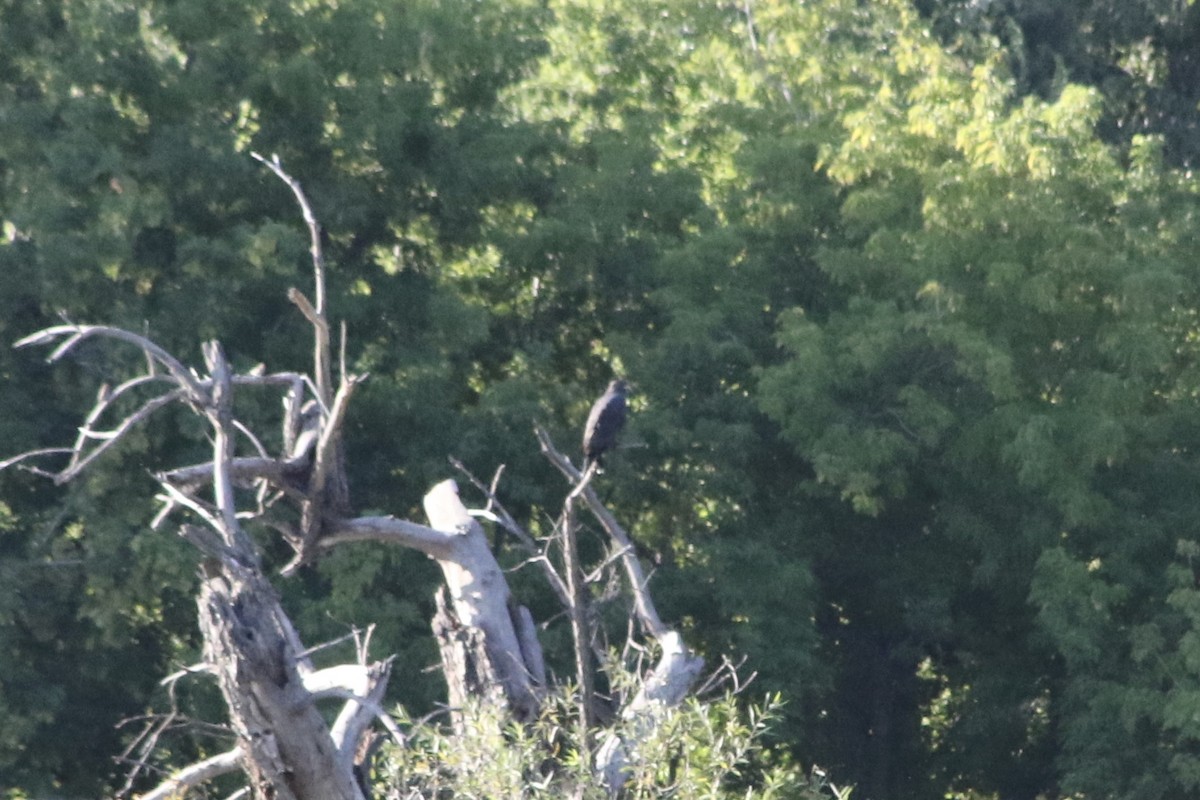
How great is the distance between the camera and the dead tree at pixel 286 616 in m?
4.62

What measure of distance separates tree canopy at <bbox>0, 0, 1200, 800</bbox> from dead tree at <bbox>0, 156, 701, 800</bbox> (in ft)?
13.8

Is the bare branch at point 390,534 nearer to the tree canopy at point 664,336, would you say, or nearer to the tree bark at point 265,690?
the tree bark at point 265,690

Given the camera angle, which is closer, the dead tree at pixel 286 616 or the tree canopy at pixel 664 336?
the dead tree at pixel 286 616

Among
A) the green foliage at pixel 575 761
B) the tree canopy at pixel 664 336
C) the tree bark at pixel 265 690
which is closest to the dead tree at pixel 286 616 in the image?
the tree bark at pixel 265 690

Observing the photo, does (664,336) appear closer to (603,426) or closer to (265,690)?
(603,426)

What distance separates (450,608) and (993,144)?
6.95m

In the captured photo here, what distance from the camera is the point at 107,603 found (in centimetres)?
1051

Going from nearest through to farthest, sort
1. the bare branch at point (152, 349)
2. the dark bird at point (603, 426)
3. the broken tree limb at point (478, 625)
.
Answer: the bare branch at point (152, 349), the broken tree limb at point (478, 625), the dark bird at point (603, 426)

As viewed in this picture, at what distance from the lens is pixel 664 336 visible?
1268cm

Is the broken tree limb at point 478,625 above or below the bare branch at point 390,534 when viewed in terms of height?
below

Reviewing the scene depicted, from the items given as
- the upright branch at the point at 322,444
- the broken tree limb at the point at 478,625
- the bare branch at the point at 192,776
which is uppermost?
the upright branch at the point at 322,444

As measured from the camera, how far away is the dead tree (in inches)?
182

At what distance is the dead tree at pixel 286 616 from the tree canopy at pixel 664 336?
4.22 metres

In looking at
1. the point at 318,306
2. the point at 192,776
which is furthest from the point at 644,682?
the point at 318,306
